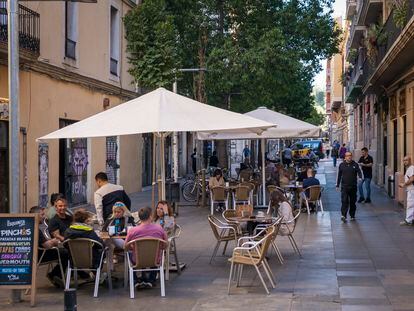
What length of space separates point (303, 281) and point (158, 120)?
9.78 feet

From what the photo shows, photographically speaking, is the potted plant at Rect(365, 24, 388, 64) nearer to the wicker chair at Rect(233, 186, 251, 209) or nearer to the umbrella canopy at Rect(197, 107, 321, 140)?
the umbrella canopy at Rect(197, 107, 321, 140)

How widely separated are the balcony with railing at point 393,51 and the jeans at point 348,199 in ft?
11.5

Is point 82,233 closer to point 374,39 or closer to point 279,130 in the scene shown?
point 279,130

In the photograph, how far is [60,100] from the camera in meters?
17.9

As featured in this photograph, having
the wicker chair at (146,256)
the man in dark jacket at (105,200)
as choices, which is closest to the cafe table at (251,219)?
the man in dark jacket at (105,200)

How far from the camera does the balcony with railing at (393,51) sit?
13.9 meters

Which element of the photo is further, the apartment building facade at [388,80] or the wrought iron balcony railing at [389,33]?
the wrought iron balcony railing at [389,33]

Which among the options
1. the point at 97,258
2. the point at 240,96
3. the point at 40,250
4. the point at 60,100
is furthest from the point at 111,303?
the point at 240,96

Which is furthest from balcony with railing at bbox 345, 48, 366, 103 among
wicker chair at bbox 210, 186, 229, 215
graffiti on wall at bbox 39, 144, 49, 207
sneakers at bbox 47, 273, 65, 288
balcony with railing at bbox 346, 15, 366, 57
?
sneakers at bbox 47, 273, 65, 288

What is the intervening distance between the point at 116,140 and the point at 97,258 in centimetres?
1542

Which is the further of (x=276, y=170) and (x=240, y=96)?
(x=240, y=96)

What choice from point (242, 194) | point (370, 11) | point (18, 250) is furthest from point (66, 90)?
point (370, 11)

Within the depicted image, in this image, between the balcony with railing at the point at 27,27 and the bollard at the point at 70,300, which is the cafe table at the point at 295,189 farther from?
the bollard at the point at 70,300

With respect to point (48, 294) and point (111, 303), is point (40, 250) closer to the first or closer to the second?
point (48, 294)
